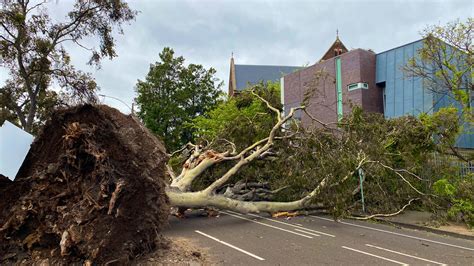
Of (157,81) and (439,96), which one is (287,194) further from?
(157,81)

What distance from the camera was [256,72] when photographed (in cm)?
4522

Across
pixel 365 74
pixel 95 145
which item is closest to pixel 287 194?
pixel 95 145

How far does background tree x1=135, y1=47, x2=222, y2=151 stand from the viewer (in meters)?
32.5

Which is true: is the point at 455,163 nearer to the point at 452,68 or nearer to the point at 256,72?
the point at 452,68

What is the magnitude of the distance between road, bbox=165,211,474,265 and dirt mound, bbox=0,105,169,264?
1666 millimetres

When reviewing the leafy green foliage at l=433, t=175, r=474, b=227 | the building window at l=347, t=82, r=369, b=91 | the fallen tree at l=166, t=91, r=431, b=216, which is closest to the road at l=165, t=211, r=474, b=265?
the fallen tree at l=166, t=91, r=431, b=216

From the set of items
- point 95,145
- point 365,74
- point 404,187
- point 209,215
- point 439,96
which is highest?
point 365,74

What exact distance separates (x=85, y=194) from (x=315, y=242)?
4.55m

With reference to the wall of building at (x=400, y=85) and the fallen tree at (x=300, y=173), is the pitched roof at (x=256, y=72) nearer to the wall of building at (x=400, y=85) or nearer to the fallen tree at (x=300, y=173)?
the wall of building at (x=400, y=85)

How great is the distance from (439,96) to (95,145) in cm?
1646

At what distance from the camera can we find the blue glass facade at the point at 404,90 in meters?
16.8

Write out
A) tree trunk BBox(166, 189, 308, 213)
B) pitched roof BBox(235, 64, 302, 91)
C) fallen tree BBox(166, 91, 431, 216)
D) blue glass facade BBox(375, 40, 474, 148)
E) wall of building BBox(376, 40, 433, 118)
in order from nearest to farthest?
1. tree trunk BBox(166, 189, 308, 213)
2. fallen tree BBox(166, 91, 431, 216)
3. blue glass facade BBox(375, 40, 474, 148)
4. wall of building BBox(376, 40, 433, 118)
5. pitched roof BBox(235, 64, 302, 91)

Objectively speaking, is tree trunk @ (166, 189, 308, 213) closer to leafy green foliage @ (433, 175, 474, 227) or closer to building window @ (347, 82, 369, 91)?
leafy green foliage @ (433, 175, 474, 227)

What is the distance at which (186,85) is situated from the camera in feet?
112
